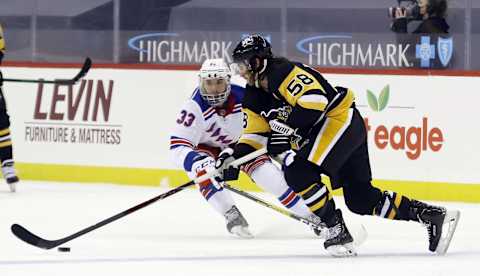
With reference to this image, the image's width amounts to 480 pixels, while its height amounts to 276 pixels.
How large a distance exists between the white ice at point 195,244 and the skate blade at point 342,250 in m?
0.05

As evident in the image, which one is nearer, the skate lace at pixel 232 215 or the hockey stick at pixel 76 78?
the skate lace at pixel 232 215

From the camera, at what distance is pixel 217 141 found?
20.2ft

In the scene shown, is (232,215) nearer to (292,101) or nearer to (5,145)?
(292,101)

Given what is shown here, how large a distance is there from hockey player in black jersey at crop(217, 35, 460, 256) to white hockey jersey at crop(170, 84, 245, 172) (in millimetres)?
763

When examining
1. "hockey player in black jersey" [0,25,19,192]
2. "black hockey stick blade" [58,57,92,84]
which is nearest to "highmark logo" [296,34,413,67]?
"black hockey stick blade" [58,57,92,84]

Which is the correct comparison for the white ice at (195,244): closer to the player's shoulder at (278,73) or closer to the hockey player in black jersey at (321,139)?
the hockey player in black jersey at (321,139)

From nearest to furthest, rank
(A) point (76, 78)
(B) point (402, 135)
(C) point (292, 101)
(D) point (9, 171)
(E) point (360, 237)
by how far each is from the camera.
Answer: (C) point (292, 101)
(E) point (360, 237)
(B) point (402, 135)
(D) point (9, 171)
(A) point (76, 78)

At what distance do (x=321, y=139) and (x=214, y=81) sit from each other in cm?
94

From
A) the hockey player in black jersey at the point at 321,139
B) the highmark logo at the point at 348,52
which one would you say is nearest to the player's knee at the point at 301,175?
the hockey player in black jersey at the point at 321,139

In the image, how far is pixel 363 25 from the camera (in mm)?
7945

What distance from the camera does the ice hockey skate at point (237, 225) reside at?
5.91 metres

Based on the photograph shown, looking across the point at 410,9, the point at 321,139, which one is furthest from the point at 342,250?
the point at 410,9

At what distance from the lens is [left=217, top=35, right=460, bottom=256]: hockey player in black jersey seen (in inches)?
197

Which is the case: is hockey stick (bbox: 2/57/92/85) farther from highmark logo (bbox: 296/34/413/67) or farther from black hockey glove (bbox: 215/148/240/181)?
black hockey glove (bbox: 215/148/240/181)
